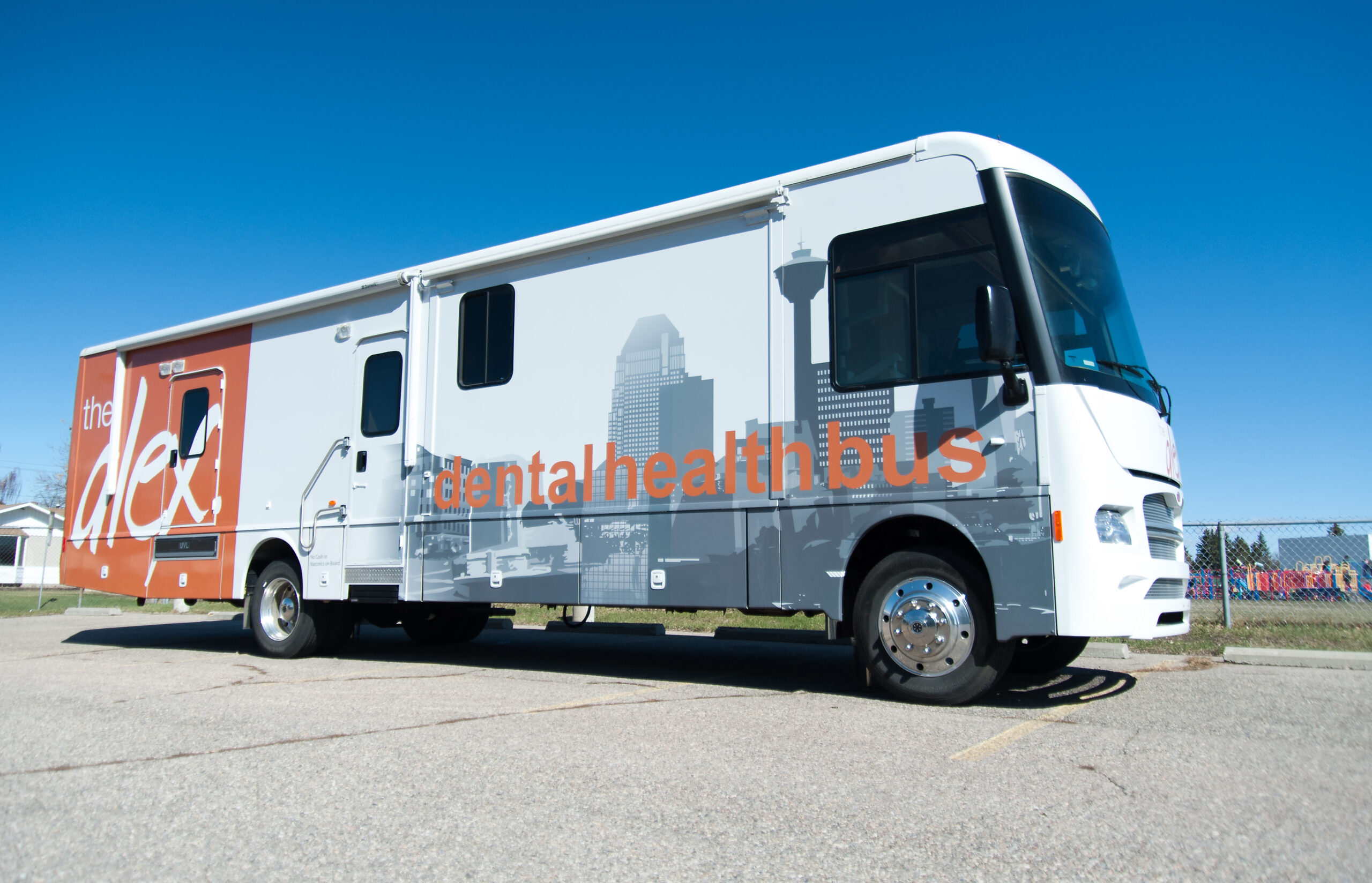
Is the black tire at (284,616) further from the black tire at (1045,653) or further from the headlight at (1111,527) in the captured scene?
the headlight at (1111,527)

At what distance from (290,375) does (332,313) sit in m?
0.80

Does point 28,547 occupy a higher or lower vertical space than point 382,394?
lower

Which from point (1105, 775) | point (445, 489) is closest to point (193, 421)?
point (445, 489)

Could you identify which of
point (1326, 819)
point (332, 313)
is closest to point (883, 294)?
point (1326, 819)

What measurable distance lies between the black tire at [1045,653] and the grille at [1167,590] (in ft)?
3.13

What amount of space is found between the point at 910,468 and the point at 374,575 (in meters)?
5.02

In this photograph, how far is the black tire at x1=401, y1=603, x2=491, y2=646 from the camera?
10.0 metres

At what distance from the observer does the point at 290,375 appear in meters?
9.55

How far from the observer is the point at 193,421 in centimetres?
1029

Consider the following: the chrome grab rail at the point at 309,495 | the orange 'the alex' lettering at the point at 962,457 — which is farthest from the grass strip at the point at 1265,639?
the chrome grab rail at the point at 309,495

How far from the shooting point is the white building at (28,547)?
4038 centimetres

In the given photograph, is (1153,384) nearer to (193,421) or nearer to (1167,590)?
(1167,590)

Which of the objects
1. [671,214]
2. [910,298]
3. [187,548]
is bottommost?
[187,548]

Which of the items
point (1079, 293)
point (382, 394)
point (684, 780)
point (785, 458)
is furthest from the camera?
point (382, 394)
